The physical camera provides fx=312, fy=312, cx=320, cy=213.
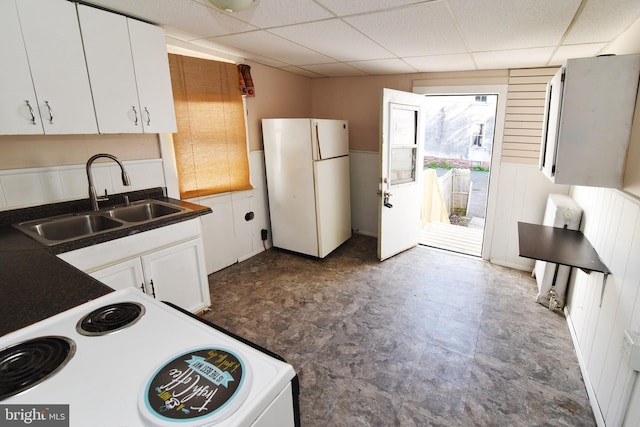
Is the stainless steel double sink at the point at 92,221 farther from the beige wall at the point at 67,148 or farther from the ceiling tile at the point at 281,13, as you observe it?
the ceiling tile at the point at 281,13

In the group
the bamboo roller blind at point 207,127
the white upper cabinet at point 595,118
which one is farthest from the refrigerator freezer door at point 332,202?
the white upper cabinet at point 595,118

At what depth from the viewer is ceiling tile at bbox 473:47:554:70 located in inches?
101

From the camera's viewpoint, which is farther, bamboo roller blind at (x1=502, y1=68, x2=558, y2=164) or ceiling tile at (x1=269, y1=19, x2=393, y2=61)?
bamboo roller blind at (x1=502, y1=68, x2=558, y2=164)

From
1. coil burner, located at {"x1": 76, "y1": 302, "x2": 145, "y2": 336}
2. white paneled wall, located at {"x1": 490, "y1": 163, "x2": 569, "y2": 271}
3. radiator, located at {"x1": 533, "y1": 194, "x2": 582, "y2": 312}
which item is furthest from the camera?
white paneled wall, located at {"x1": 490, "y1": 163, "x2": 569, "y2": 271}

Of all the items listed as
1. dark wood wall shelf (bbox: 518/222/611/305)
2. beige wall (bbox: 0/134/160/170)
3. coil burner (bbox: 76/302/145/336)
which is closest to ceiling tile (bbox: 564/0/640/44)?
dark wood wall shelf (bbox: 518/222/611/305)

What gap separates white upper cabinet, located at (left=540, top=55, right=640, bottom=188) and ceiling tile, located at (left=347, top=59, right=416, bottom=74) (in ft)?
5.63

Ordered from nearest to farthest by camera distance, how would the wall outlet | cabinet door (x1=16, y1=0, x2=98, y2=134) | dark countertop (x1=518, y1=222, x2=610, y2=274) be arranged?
the wall outlet, cabinet door (x1=16, y1=0, x2=98, y2=134), dark countertop (x1=518, y1=222, x2=610, y2=274)

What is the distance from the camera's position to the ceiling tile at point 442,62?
2.87 meters

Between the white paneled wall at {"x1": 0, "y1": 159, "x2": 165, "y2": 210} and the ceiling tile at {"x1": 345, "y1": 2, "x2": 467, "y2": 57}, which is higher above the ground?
the ceiling tile at {"x1": 345, "y1": 2, "x2": 467, "y2": 57}

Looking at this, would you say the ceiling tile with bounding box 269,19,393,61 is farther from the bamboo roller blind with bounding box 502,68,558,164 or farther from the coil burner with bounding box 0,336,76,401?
the coil burner with bounding box 0,336,76,401

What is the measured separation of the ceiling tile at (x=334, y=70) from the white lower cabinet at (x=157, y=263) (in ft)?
7.33

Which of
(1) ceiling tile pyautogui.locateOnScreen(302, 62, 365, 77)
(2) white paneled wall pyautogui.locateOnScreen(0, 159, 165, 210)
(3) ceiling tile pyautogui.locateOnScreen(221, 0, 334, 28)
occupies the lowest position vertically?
(2) white paneled wall pyautogui.locateOnScreen(0, 159, 165, 210)

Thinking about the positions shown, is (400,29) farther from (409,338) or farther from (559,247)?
(409,338)

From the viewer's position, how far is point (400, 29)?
2105 mm
